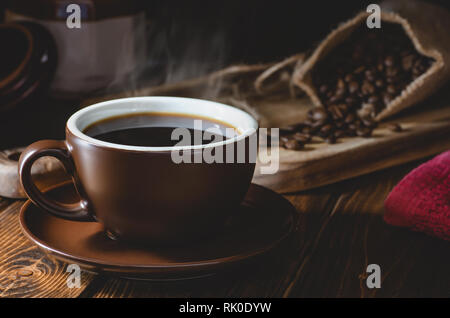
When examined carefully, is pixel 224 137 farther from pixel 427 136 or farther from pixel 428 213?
pixel 427 136

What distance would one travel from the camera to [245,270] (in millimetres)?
651

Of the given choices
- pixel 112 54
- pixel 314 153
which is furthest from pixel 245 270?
pixel 112 54

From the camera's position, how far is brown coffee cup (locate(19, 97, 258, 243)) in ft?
1.92

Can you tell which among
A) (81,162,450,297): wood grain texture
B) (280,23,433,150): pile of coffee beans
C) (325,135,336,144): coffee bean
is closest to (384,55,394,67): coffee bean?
(280,23,433,150): pile of coffee beans

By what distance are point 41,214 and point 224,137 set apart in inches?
9.6

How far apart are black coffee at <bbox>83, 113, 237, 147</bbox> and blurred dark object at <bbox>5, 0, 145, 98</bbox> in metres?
0.63

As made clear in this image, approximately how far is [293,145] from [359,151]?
0.11 metres

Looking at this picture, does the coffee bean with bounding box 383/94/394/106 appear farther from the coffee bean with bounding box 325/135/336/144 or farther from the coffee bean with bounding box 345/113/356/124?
the coffee bean with bounding box 325/135/336/144

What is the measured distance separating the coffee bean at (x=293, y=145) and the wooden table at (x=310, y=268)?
16 cm

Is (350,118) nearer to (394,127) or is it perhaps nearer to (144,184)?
(394,127)

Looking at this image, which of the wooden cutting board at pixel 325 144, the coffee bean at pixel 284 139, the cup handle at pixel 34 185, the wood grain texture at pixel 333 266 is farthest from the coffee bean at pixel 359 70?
the cup handle at pixel 34 185

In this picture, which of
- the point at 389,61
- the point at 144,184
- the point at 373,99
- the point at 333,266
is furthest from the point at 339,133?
the point at 144,184

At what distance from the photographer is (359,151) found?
96cm
